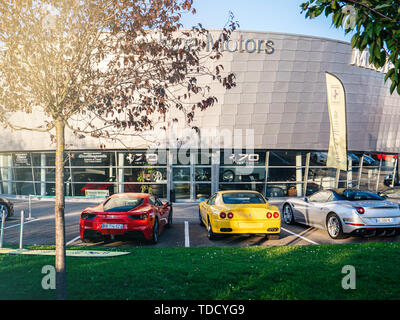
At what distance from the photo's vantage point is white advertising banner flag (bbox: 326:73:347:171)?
43.2 ft

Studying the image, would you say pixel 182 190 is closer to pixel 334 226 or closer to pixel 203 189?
pixel 203 189

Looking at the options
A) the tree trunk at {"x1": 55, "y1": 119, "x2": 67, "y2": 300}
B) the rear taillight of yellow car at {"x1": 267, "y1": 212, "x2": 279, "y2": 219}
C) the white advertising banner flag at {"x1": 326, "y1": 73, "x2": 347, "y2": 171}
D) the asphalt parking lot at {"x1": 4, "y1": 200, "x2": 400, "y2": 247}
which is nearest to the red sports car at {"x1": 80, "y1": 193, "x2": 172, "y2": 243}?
the asphalt parking lot at {"x1": 4, "y1": 200, "x2": 400, "y2": 247}

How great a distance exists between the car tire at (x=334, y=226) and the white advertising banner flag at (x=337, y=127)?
15.2 feet

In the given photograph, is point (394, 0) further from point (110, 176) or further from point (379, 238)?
point (110, 176)

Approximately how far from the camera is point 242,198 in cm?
901

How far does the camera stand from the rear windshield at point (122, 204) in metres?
7.99

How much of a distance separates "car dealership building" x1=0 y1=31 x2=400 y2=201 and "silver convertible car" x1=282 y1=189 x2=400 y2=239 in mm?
11059

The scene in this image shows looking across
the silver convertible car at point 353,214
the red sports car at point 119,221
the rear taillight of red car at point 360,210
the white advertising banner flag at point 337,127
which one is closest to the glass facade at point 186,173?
the white advertising banner flag at point 337,127

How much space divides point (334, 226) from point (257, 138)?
41.3 ft

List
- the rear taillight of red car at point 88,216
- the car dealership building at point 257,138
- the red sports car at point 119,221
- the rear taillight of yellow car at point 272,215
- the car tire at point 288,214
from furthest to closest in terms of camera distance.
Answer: the car dealership building at point 257,138, the car tire at point 288,214, the rear taillight of yellow car at point 272,215, the rear taillight of red car at point 88,216, the red sports car at point 119,221

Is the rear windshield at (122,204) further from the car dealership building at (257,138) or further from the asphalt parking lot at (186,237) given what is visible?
the car dealership building at (257,138)

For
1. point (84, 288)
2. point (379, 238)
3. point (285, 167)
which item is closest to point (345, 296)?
point (84, 288)

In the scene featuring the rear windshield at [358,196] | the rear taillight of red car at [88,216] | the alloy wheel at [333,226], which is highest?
the rear windshield at [358,196]
